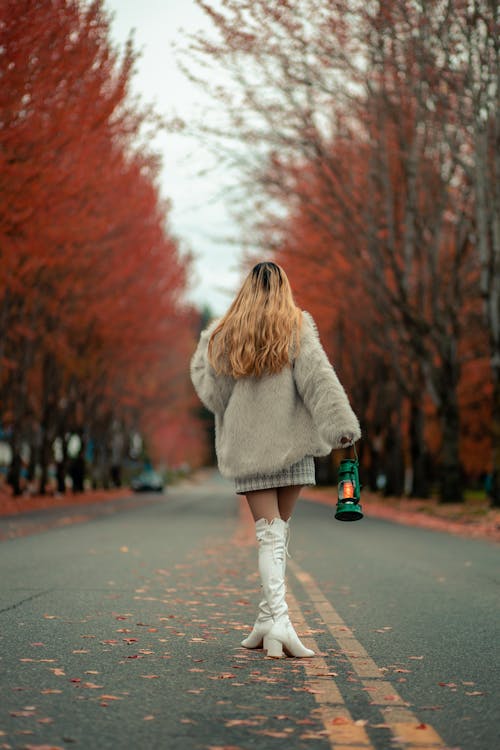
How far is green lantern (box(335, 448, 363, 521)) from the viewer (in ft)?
20.5

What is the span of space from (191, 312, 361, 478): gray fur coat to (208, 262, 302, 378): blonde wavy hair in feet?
0.26

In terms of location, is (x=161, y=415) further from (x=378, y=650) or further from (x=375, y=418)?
(x=378, y=650)

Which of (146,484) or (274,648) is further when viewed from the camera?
(146,484)

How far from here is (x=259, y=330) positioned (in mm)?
6262

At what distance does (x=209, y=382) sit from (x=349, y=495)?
3.48 feet

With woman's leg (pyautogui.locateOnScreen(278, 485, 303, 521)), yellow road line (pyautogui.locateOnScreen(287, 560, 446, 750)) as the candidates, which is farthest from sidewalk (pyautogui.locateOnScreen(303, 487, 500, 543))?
woman's leg (pyautogui.locateOnScreen(278, 485, 303, 521))

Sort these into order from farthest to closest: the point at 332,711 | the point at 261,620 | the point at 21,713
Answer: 1. the point at 261,620
2. the point at 332,711
3. the point at 21,713

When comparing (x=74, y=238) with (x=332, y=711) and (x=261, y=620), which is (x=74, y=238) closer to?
(x=261, y=620)

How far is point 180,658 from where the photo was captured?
242 inches

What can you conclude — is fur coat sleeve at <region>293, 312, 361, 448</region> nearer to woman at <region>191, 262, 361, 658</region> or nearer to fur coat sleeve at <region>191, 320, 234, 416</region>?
woman at <region>191, 262, 361, 658</region>

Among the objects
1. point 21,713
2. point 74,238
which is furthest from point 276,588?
point 74,238

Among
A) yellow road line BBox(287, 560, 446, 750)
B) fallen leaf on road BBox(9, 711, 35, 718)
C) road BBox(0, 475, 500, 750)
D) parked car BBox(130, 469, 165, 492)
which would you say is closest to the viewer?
yellow road line BBox(287, 560, 446, 750)

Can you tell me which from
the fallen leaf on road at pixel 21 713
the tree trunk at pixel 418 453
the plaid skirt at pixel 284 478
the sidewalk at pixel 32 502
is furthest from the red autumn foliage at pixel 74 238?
the fallen leaf on road at pixel 21 713

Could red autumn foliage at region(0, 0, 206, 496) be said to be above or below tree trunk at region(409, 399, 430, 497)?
above
